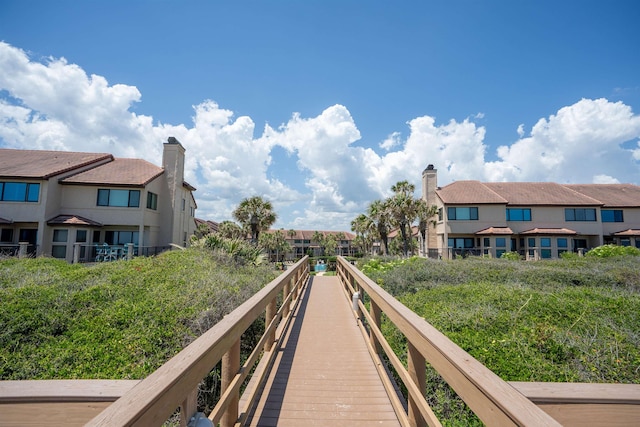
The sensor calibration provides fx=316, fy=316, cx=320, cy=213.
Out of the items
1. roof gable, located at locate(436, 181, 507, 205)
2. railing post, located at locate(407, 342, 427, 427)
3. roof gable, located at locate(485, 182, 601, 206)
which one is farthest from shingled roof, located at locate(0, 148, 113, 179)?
roof gable, located at locate(485, 182, 601, 206)

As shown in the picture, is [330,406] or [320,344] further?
[320,344]

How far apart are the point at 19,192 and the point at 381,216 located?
25.9 m

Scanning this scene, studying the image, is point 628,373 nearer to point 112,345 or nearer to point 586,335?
point 586,335

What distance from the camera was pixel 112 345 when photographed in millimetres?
5137

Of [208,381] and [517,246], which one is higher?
[517,246]

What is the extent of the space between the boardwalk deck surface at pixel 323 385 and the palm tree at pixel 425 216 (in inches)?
909

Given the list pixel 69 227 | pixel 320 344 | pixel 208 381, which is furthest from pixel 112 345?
pixel 69 227

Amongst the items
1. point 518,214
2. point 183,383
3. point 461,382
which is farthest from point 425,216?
point 183,383

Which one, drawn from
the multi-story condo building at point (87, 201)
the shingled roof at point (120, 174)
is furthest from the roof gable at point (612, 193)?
the shingled roof at point (120, 174)

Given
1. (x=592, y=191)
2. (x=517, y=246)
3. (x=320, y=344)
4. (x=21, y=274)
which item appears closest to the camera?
(x=320, y=344)

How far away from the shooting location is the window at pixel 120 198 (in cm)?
2005

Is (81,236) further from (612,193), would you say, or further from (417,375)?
(612,193)

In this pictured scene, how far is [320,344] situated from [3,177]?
2327 centimetres

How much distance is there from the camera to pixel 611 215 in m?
27.3
